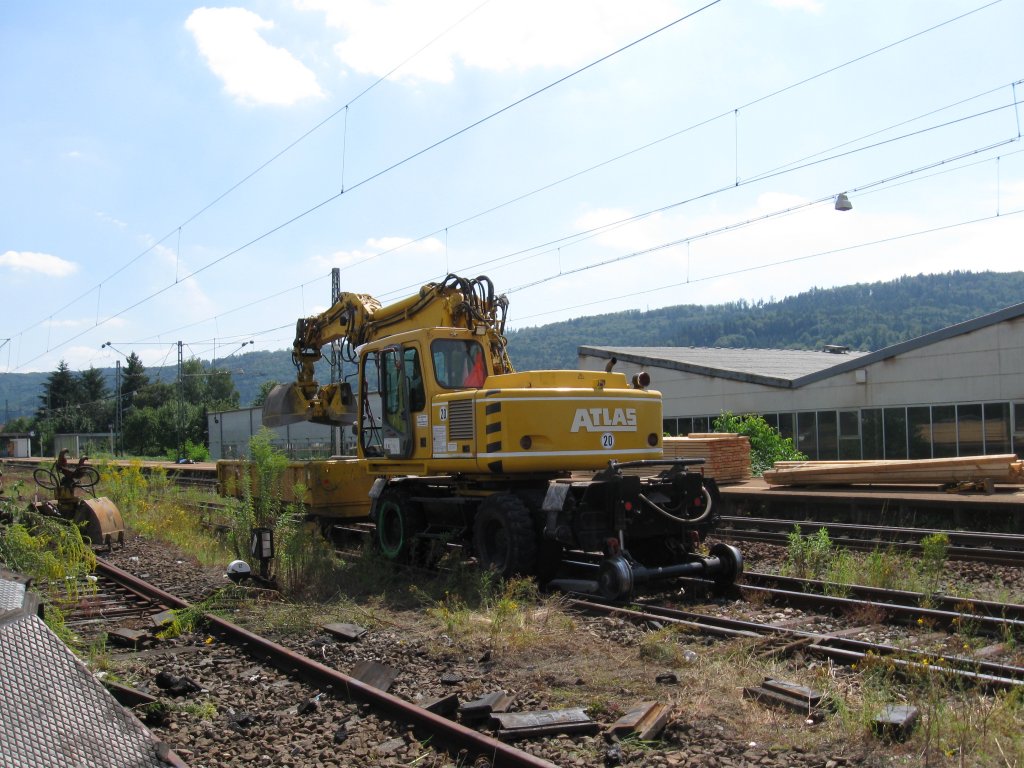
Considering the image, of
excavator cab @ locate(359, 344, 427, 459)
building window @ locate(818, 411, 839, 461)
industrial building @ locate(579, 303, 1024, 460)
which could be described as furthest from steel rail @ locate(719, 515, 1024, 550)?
building window @ locate(818, 411, 839, 461)

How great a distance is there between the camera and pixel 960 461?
1582 centimetres

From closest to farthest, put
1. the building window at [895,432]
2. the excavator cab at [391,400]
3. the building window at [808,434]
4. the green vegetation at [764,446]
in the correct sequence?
the excavator cab at [391,400] → the building window at [895,432] → the green vegetation at [764,446] → the building window at [808,434]

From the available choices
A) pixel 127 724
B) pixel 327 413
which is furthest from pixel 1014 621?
pixel 327 413

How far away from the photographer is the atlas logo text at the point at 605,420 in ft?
32.8

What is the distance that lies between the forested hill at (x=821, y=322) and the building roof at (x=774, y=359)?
104 meters

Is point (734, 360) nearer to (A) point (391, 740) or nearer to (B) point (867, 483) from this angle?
(B) point (867, 483)

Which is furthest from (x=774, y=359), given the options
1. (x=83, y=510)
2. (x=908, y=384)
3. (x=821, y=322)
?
(x=821, y=322)

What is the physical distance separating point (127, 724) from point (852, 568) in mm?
8576

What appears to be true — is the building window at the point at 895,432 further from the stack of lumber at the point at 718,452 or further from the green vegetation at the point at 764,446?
the stack of lumber at the point at 718,452

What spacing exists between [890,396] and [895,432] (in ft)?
3.46

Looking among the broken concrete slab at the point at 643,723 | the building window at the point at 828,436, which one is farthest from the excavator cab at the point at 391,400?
the building window at the point at 828,436

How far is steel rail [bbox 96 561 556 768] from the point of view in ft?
15.6

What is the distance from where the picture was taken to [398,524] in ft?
39.4

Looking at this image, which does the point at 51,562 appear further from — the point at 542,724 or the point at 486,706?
the point at 542,724
